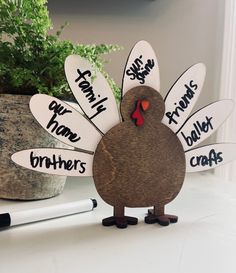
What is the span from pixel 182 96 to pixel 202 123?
0.18ft

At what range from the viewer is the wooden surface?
0.55m

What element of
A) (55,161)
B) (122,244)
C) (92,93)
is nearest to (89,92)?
(92,93)

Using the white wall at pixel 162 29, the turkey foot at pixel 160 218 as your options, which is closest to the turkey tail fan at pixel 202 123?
the turkey foot at pixel 160 218

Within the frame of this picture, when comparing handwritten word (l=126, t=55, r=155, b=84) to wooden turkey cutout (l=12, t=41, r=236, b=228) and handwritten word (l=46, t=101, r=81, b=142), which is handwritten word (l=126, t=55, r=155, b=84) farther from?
handwritten word (l=46, t=101, r=81, b=142)

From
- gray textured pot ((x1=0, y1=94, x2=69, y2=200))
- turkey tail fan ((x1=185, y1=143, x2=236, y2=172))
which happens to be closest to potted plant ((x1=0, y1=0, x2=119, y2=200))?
gray textured pot ((x1=0, y1=94, x2=69, y2=200))

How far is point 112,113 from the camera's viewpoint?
56 cm

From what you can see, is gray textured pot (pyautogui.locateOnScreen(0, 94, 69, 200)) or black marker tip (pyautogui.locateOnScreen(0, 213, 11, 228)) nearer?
black marker tip (pyautogui.locateOnScreen(0, 213, 11, 228))

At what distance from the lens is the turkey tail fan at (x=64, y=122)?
1.70ft

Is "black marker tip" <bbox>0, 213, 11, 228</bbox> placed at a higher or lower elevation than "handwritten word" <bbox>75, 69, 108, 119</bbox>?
Result: lower

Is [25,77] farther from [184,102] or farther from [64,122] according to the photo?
[184,102]

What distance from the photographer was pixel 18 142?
2.14 feet

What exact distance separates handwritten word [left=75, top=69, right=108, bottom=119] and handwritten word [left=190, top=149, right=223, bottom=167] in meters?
0.16

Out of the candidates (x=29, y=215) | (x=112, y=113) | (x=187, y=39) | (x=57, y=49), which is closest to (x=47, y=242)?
(x=29, y=215)

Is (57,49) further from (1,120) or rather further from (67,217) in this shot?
(67,217)
